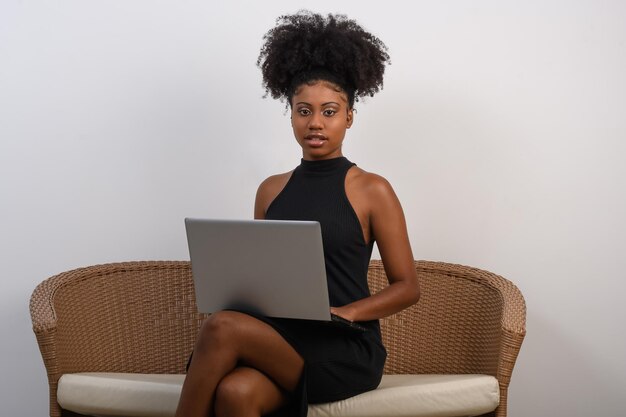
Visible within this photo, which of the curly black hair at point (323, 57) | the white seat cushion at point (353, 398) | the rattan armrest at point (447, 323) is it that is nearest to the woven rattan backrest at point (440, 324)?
the rattan armrest at point (447, 323)

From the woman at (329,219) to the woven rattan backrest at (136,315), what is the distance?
0.69 m

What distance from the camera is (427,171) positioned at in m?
3.54

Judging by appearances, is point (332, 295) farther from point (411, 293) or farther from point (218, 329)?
point (218, 329)

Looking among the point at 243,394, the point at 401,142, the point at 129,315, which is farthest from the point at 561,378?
the point at 243,394

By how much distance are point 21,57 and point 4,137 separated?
30 centimetres

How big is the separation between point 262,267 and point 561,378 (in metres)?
1.67

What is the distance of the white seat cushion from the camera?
2.66 meters

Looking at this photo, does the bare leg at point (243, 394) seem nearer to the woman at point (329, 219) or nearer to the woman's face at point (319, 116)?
the woman at point (329, 219)

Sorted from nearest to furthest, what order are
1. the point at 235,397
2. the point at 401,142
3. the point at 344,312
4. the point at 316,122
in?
the point at 235,397
the point at 344,312
the point at 316,122
the point at 401,142

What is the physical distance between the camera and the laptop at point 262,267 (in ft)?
7.61

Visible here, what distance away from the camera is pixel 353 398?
2.65 meters

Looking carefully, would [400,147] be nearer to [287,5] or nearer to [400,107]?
[400,107]

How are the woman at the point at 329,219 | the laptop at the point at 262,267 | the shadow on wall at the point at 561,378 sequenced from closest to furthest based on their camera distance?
1. the laptop at the point at 262,267
2. the woman at the point at 329,219
3. the shadow on wall at the point at 561,378

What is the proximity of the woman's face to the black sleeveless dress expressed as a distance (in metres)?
0.07
